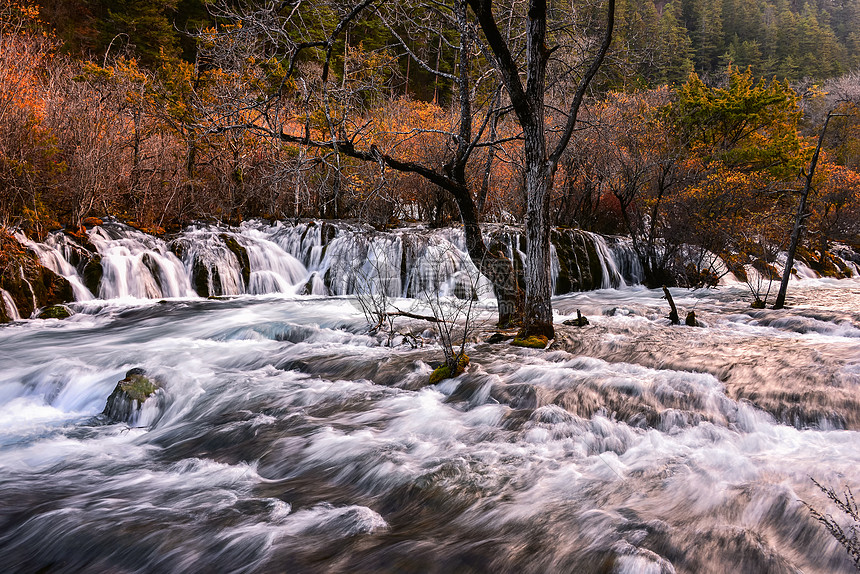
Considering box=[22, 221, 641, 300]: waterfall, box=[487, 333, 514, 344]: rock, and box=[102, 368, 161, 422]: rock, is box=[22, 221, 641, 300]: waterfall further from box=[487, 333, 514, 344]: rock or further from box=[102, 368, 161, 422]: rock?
box=[102, 368, 161, 422]: rock

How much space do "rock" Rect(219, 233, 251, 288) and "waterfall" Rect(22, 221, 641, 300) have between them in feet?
0.10

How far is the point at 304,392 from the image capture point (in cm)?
619

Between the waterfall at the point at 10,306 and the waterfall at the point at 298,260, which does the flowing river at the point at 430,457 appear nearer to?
the waterfall at the point at 10,306

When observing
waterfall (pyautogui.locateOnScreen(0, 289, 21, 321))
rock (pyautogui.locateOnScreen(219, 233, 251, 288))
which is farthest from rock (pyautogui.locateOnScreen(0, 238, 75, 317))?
rock (pyautogui.locateOnScreen(219, 233, 251, 288))

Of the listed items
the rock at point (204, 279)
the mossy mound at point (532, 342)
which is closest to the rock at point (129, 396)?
the mossy mound at point (532, 342)

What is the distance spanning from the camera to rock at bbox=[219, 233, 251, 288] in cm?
1438

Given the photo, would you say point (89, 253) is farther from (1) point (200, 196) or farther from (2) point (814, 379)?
(2) point (814, 379)

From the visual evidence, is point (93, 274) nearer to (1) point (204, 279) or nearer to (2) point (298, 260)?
(1) point (204, 279)

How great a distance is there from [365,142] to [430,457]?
5.20m

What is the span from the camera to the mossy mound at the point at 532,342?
24.8ft

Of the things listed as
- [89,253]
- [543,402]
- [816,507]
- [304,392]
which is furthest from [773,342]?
[89,253]

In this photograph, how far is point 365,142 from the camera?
7562 millimetres

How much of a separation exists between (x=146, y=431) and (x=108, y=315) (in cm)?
681

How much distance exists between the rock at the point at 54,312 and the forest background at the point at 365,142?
86.9 inches
